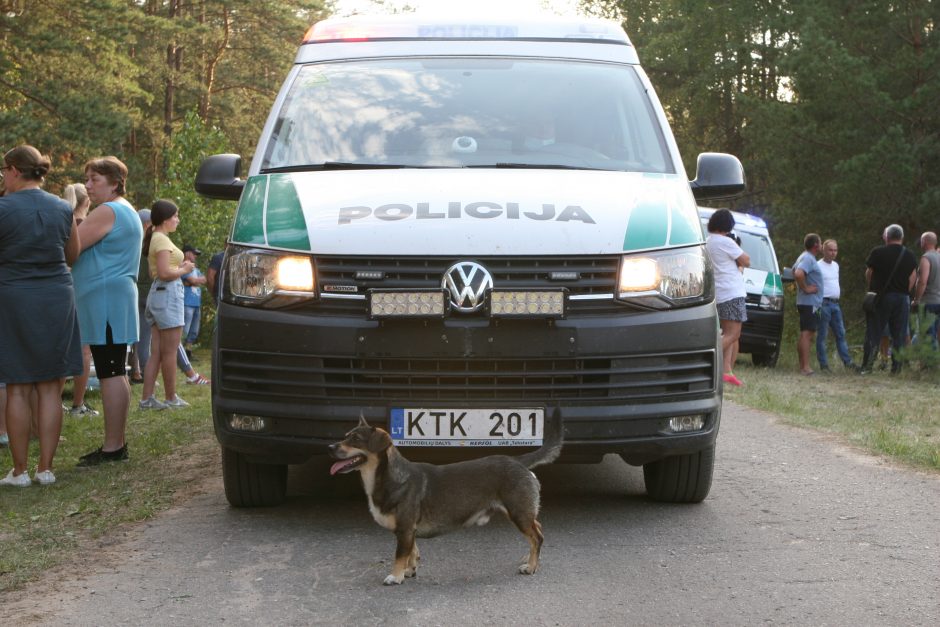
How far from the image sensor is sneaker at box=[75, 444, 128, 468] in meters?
8.29

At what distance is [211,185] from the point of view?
6.85 meters

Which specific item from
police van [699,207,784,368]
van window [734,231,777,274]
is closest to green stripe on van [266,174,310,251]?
police van [699,207,784,368]

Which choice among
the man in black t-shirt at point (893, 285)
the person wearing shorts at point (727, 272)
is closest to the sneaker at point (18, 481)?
the person wearing shorts at point (727, 272)

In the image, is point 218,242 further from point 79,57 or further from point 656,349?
point 656,349

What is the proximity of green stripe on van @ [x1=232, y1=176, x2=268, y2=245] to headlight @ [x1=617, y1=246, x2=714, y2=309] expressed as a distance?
1621 millimetres

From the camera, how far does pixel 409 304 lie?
559 centimetres

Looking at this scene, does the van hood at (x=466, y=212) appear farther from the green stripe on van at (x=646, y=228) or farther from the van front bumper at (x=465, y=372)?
the van front bumper at (x=465, y=372)

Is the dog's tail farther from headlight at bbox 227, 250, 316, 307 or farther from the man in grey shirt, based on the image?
the man in grey shirt

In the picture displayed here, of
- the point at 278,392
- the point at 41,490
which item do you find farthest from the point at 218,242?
the point at 278,392

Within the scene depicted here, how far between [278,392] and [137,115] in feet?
96.4

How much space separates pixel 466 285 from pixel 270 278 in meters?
0.88

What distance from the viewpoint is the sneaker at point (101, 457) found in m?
8.29

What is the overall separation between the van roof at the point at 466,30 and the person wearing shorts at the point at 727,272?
693cm

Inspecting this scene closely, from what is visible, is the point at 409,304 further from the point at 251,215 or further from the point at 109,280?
the point at 109,280
